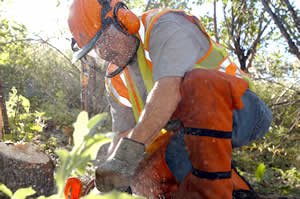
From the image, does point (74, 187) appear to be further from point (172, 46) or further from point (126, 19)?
point (126, 19)

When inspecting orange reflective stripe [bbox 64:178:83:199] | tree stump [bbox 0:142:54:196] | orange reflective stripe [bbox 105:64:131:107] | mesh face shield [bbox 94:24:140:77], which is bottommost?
tree stump [bbox 0:142:54:196]

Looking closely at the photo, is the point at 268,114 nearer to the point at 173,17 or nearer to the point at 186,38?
the point at 186,38

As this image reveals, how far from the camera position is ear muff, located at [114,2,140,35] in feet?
5.16

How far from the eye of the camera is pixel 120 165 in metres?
0.99

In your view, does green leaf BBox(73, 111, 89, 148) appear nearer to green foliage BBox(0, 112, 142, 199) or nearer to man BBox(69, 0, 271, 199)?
green foliage BBox(0, 112, 142, 199)

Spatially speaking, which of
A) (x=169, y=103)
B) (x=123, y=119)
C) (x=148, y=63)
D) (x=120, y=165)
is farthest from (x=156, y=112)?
(x=123, y=119)

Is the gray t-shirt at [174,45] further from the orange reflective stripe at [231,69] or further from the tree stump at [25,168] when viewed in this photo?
the tree stump at [25,168]

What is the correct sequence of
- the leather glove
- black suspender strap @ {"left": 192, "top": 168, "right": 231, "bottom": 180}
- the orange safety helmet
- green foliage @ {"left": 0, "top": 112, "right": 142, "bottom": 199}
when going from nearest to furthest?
1. green foliage @ {"left": 0, "top": 112, "right": 142, "bottom": 199}
2. the leather glove
3. black suspender strap @ {"left": 192, "top": 168, "right": 231, "bottom": 180}
4. the orange safety helmet

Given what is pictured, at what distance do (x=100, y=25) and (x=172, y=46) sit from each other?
0.50 meters

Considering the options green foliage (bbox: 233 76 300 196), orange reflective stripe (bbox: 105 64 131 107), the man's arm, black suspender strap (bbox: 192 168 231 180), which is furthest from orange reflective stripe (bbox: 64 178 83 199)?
green foliage (bbox: 233 76 300 196)

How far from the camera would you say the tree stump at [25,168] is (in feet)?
5.21

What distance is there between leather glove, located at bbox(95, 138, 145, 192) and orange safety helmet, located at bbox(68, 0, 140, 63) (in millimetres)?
762

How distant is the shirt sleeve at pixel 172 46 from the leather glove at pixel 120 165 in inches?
16.9

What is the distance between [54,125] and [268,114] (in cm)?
359
